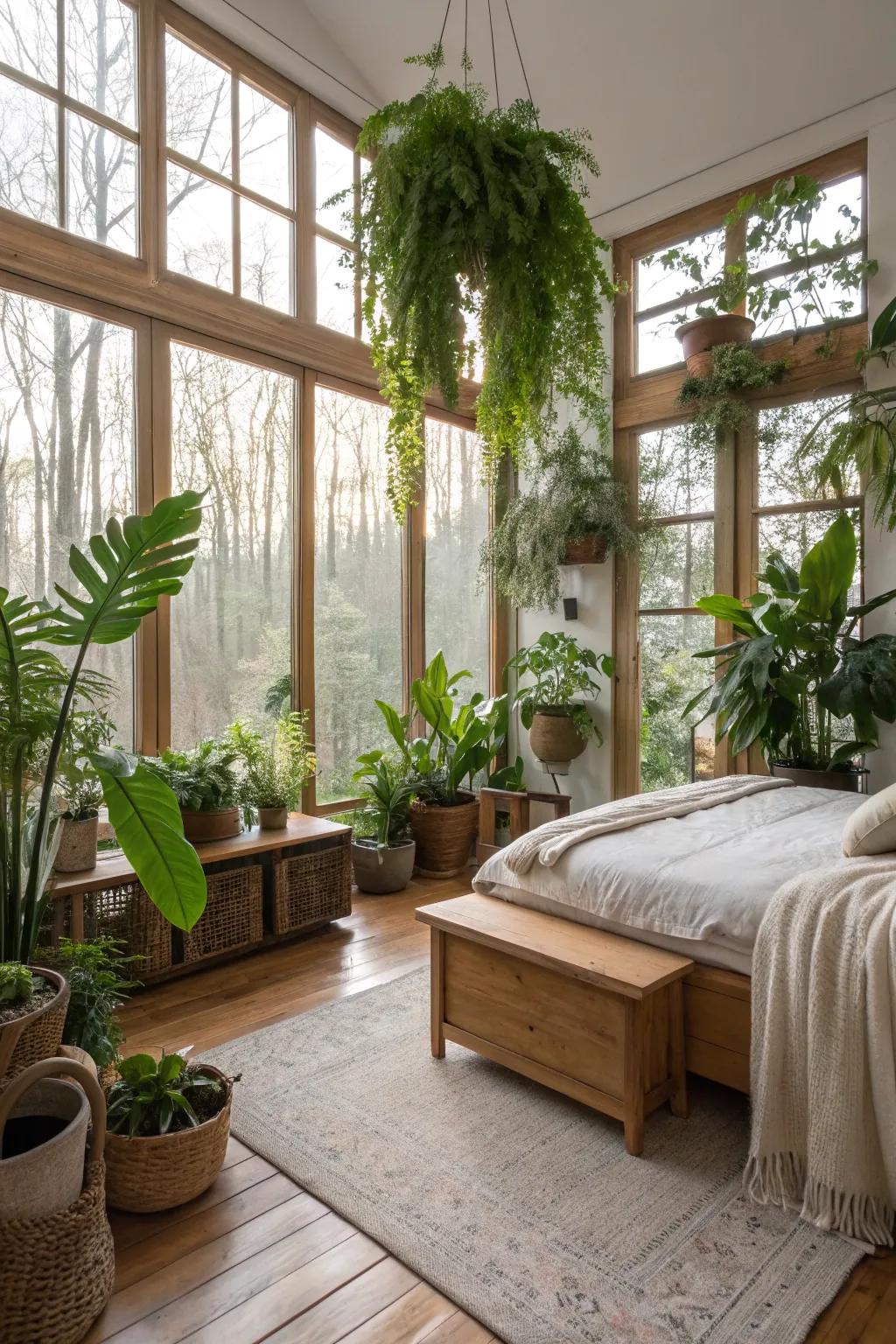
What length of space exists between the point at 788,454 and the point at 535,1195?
11.4ft

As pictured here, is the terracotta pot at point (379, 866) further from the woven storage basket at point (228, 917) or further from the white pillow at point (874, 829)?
the white pillow at point (874, 829)

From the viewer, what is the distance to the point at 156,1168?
5.60ft

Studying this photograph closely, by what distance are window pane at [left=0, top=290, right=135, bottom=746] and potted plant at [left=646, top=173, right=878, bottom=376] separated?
9.00ft

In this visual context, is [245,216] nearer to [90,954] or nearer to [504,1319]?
[90,954]

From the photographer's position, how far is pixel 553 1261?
1.58 meters

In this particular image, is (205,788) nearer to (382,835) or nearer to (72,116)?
(382,835)

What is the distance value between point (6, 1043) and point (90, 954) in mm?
517

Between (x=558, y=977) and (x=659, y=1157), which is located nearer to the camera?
(x=659, y=1157)

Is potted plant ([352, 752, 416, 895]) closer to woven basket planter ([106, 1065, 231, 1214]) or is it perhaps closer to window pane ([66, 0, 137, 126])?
woven basket planter ([106, 1065, 231, 1214])

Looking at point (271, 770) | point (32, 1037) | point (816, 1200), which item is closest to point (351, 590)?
point (271, 770)

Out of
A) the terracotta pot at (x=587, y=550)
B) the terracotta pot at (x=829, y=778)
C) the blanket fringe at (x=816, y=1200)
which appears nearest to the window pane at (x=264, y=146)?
the terracotta pot at (x=587, y=550)

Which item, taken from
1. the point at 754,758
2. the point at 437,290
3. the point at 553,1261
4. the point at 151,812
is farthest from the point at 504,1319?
the point at 754,758

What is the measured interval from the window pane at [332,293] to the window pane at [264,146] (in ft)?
0.89

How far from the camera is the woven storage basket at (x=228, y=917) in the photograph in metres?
3.03
